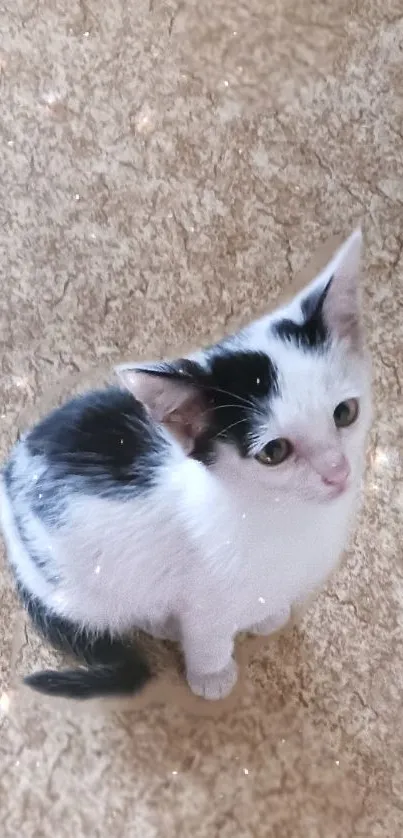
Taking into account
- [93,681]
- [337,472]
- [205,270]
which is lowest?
[93,681]

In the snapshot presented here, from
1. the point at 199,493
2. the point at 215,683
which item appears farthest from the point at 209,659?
the point at 199,493

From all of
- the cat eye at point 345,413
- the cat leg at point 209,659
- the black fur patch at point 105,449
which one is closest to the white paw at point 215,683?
the cat leg at point 209,659

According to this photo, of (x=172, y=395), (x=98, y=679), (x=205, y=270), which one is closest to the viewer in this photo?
(x=172, y=395)

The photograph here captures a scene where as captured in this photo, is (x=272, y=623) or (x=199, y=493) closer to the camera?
(x=199, y=493)

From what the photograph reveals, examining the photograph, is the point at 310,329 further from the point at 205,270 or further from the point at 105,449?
the point at 205,270

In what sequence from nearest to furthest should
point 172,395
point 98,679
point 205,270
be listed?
point 172,395, point 98,679, point 205,270

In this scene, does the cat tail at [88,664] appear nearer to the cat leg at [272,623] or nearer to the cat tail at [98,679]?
the cat tail at [98,679]
